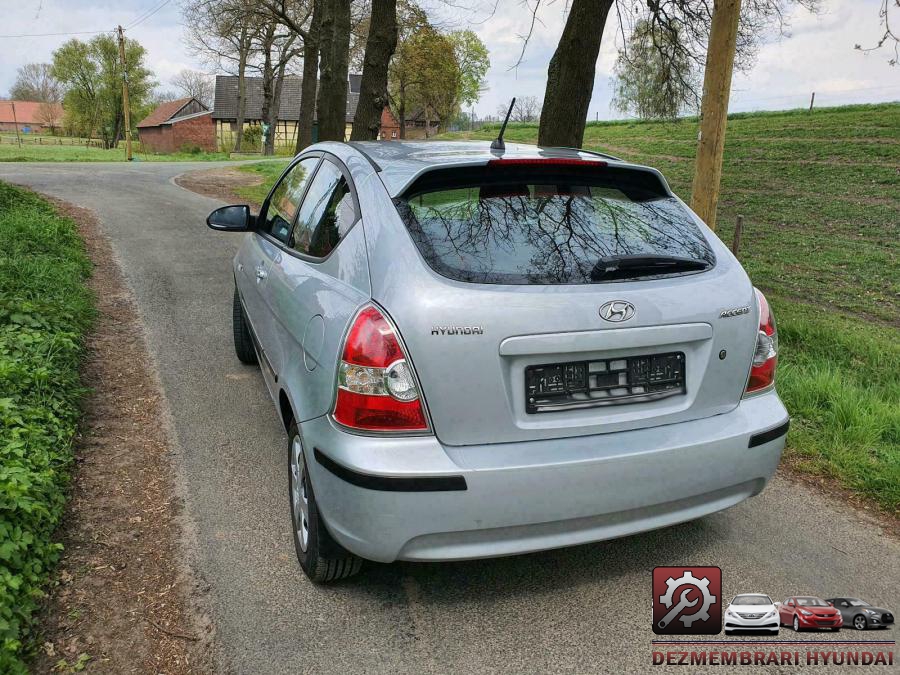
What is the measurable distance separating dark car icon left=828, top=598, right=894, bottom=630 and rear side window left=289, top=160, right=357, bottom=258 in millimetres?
2466

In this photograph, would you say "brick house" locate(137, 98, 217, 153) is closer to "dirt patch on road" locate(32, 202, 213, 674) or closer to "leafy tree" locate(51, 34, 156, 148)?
"leafy tree" locate(51, 34, 156, 148)

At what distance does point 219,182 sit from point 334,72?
783 cm

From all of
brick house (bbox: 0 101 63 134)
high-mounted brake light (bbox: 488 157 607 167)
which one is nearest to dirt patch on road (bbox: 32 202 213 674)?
high-mounted brake light (bbox: 488 157 607 167)

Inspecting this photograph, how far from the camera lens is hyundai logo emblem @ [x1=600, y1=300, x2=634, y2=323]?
2.58m

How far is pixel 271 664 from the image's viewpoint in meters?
2.52

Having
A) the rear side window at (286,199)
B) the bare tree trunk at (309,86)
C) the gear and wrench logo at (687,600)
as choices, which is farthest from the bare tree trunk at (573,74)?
the bare tree trunk at (309,86)

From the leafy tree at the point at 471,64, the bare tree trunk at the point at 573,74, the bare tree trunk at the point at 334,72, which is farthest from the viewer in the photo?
the leafy tree at the point at 471,64

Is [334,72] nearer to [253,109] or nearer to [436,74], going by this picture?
[436,74]

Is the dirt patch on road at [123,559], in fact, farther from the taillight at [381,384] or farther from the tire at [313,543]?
the taillight at [381,384]

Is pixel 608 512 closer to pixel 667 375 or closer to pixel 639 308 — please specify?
pixel 667 375

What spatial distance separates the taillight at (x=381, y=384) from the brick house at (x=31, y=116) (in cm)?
12488

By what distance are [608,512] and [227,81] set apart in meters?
77.3

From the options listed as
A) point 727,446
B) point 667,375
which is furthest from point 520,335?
A: point 727,446

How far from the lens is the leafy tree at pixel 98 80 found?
74812 mm
